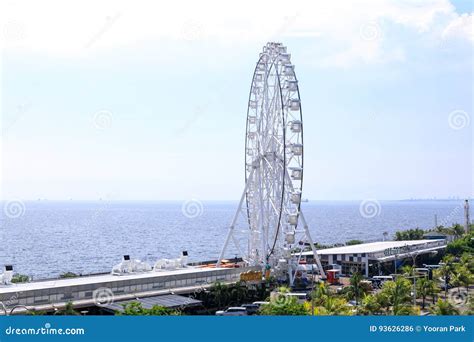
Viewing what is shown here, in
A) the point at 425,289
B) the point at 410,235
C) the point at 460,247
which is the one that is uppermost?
the point at 410,235

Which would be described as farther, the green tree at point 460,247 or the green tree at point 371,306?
the green tree at point 460,247

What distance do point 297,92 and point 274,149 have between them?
610cm

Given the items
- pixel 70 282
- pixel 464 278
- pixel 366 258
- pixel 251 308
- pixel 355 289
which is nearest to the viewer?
pixel 70 282

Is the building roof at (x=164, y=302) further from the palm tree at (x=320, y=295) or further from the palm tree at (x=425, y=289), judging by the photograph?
the palm tree at (x=425, y=289)

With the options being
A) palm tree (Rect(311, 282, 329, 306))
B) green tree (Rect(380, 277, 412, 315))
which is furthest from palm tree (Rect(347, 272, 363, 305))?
palm tree (Rect(311, 282, 329, 306))

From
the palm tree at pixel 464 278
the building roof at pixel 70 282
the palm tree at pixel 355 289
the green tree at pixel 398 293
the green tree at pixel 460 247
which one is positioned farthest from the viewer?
the green tree at pixel 460 247


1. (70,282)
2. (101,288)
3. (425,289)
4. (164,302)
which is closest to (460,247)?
(425,289)

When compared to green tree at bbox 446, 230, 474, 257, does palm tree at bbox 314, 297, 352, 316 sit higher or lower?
lower

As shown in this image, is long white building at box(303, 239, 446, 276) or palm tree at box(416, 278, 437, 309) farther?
long white building at box(303, 239, 446, 276)

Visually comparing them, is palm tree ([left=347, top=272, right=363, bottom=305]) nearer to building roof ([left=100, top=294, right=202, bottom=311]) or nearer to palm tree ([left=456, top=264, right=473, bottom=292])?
palm tree ([left=456, top=264, right=473, bottom=292])

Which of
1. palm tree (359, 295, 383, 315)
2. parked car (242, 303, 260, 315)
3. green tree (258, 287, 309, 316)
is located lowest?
parked car (242, 303, 260, 315)

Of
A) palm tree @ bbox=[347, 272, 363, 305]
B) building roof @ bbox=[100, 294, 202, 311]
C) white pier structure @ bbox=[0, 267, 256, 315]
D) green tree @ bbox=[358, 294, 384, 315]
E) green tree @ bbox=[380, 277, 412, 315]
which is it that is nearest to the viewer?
white pier structure @ bbox=[0, 267, 256, 315]

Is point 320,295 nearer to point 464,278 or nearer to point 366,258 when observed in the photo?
point 464,278

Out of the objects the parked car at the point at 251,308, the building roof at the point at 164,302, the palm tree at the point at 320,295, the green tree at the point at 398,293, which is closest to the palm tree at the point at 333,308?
the palm tree at the point at 320,295
